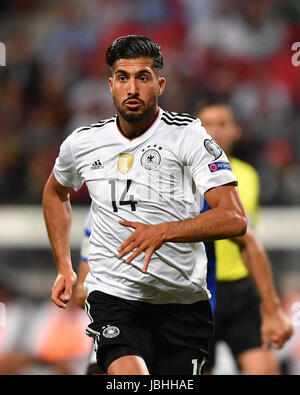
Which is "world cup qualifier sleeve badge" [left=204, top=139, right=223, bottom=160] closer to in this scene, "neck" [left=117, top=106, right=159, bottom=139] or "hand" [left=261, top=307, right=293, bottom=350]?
"neck" [left=117, top=106, right=159, bottom=139]

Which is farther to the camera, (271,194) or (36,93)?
(36,93)

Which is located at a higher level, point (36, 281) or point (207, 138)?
point (36, 281)

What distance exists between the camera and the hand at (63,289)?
11.6ft

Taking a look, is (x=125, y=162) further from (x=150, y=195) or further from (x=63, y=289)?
(x=63, y=289)

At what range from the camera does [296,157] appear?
27.8 feet

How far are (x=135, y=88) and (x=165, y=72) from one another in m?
5.68

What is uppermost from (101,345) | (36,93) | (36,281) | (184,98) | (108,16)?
(108,16)

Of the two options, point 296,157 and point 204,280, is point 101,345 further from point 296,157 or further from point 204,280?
point 296,157

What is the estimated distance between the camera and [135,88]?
10.9 feet

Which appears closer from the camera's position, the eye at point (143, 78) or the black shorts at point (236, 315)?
the eye at point (143, 78)

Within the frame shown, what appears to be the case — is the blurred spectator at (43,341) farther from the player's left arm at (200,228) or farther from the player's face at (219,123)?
the player's left arm at (200,228)

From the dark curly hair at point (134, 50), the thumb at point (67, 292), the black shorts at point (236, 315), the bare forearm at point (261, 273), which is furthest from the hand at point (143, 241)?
the black shorts at point (236, 315)

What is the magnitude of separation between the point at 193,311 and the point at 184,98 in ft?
17.0

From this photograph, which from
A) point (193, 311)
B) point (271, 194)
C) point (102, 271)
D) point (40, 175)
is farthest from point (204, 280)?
point (40, 175)
